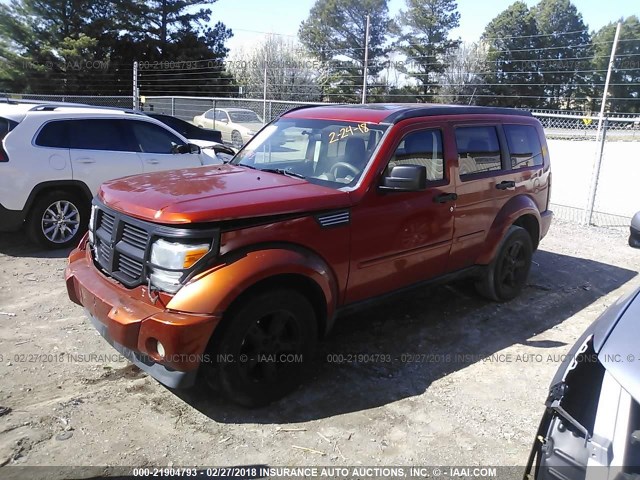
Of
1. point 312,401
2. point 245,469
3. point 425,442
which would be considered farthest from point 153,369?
point 425,442

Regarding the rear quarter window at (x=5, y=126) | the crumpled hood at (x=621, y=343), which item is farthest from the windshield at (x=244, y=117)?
the crumpled hood at (x=621, y=343)

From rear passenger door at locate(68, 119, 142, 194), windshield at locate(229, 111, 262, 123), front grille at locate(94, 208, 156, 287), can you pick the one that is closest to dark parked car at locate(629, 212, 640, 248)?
front grille at locate(94, 208, 156, 287)

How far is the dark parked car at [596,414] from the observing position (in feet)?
5.93

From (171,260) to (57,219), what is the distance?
4.33 metres

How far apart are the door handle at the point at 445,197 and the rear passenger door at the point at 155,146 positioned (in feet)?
13.9

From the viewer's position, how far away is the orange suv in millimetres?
3076

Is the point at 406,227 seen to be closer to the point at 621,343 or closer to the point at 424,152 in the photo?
the point at 424,152

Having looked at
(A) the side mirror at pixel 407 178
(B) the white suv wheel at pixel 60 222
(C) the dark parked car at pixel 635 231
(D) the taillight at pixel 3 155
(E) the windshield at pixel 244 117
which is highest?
(E) the windshield at pixel 244 117

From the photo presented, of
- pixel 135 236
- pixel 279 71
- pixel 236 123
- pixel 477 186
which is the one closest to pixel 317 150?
pixel 477 186

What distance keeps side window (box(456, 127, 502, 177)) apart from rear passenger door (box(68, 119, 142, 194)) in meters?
4.57

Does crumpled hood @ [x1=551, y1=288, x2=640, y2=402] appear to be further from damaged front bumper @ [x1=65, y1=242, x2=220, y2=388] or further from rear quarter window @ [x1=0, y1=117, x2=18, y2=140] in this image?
rear quarter window @ [x1=0, y1=117, x2=18, y2=140]

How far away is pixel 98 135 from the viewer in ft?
23.0

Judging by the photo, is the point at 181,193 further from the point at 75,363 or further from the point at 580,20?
the point at 580,20

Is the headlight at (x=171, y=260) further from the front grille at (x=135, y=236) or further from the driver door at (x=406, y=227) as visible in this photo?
the driver door at (x=406, y=227)
